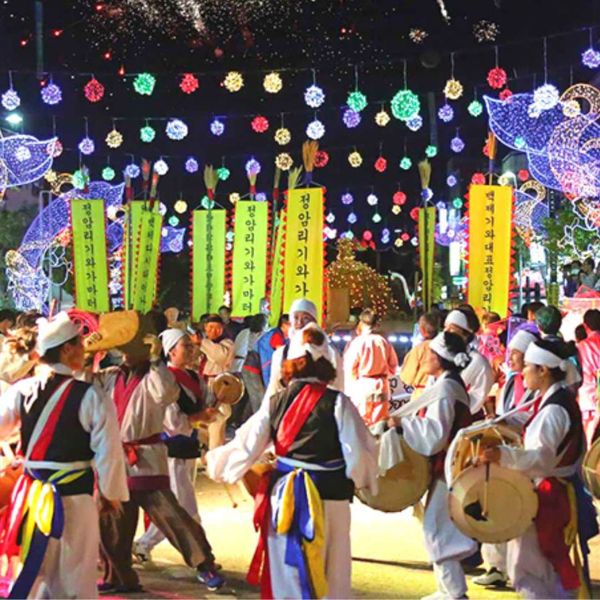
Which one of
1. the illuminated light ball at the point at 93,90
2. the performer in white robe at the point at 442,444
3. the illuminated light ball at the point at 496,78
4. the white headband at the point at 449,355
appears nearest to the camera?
the performer in white robe at the point at 442,444

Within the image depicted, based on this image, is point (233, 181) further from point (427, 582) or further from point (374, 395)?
point (427, 582)

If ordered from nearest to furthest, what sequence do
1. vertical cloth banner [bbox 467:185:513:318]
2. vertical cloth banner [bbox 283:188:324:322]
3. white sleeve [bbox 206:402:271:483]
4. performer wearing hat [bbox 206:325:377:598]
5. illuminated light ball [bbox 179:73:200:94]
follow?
performer wearing hat [bbox 206:325:377:598], white sleeve [bbox 206:402:271:483], vertical cloth banner [bbox 283:188:324:322], vertical cloth banner [bbox 467:185:513:318], illuminated light ball [bbox 179:73:200:94]

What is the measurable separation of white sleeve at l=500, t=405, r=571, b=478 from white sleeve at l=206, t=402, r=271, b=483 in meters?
1.46

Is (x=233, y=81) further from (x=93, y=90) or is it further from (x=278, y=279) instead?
(x=278, y=279)

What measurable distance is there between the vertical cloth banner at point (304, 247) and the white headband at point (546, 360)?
546cm

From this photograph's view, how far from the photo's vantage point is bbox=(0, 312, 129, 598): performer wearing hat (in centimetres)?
605

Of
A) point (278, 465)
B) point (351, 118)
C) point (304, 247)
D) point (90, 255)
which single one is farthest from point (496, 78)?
point (278, 465)

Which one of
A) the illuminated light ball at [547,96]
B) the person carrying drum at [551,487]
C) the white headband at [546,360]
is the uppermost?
the illuminated light ball at [547,96]

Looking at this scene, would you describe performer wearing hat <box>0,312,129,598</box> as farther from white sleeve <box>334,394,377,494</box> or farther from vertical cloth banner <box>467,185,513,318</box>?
vertical cloth banner <box>467,185,513,318</box>

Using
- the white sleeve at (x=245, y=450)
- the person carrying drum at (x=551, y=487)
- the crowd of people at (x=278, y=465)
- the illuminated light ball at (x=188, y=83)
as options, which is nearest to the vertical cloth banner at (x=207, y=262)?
the illuminated light ball at (x=188, y=83)

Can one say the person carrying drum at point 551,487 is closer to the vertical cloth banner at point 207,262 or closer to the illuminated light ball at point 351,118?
the vertical cloth banner at point 207,262

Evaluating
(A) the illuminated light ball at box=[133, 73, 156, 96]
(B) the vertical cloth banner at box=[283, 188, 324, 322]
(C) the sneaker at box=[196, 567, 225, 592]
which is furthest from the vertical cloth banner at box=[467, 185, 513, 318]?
(C) the sneaker at box=[196, 567, 225, 592]

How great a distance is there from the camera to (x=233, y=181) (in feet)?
140

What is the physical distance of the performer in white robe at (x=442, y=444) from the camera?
23.8ft
